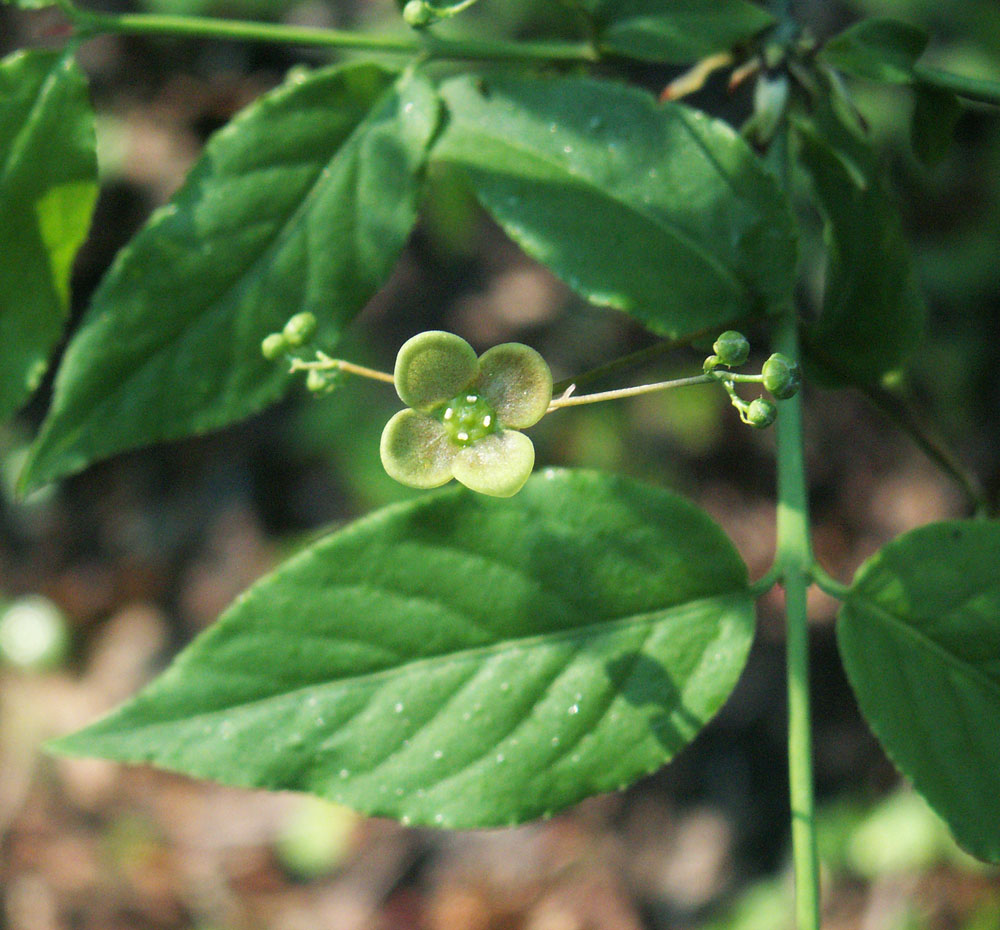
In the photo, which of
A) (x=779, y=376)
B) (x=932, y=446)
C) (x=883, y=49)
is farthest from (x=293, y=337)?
(x=932, y=446)

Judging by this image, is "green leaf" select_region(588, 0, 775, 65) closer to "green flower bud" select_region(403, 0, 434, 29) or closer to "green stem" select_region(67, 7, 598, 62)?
"green stem" select_region(67, 7, 598, 62)

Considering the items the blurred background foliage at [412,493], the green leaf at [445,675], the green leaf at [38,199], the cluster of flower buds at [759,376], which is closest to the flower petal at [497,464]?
the green leaf at [445,675]

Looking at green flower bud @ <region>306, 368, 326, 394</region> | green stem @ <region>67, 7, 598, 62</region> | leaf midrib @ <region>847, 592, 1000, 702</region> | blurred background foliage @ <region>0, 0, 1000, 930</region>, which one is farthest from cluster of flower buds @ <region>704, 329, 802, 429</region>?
blurred background foliage @ <region>0, 0, 1000, 930</region>

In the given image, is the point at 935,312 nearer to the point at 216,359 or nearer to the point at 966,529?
the point at 966,529

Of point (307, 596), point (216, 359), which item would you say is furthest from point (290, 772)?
point (216, 359)

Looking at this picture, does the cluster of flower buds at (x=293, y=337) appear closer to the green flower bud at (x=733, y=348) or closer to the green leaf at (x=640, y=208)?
the green leaf at (x=640, y=208)
